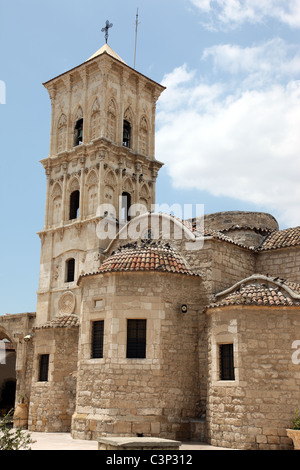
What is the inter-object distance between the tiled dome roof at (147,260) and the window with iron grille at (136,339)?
1475 mm

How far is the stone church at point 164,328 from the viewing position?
1265cm

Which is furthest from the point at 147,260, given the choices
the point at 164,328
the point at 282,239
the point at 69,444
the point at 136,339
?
the point at 282,239

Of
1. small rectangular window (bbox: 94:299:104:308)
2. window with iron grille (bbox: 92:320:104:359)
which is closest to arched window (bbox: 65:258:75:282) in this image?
small rectangular window (bbox: 94:299:104:308)

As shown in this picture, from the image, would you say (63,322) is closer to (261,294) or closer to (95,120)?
(261,294)

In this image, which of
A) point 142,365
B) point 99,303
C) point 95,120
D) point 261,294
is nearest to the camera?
point 261,294

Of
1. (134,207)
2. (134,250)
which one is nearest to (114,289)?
(134,250)

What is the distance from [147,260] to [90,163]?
8.85 meters

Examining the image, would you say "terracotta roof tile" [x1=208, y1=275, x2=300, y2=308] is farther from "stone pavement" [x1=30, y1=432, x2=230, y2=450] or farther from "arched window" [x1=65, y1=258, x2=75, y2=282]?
"arched window" [x1=65, y1=258, x2=75, y2=282]

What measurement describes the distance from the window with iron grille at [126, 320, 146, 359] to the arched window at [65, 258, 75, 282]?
7.37m

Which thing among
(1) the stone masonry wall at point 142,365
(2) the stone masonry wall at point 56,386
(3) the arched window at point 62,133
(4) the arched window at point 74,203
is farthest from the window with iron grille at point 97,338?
(3) the arched window at point 62,133

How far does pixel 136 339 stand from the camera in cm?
1412

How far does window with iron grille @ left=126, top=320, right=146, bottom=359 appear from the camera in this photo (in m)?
14.0

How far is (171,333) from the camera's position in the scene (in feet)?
46.8

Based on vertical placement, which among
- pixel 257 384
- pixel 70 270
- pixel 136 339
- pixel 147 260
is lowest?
pixel 257 384
